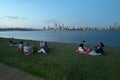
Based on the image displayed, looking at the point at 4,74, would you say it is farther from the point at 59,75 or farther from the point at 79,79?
the point at 79,79

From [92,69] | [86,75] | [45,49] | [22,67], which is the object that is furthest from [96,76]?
[45,49]

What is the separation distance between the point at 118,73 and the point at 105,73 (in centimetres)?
75

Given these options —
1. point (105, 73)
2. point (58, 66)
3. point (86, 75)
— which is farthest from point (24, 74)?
point (105, 73)

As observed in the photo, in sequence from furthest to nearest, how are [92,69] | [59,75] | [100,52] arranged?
[100,52]
[92,69]
[59,75]

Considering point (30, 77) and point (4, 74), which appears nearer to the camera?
point (30, 77)

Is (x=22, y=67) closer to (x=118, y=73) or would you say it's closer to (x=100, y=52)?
(x=118, y=73)

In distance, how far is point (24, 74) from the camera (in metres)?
9.94

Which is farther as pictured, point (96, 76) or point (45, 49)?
point (45, 49)

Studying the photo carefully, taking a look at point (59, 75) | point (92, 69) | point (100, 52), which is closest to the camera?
point (59, 75)

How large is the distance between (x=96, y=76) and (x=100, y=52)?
753 centimetres

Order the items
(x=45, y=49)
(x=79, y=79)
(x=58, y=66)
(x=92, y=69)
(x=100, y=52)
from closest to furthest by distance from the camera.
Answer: (x=79, y=79)
(x=92, y=69)
(x=58, y=66)
(x=100, y=52)
(x=45, y=49)

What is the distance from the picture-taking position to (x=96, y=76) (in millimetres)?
9406

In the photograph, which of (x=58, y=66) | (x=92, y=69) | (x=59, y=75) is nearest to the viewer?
(x=59, y=75)

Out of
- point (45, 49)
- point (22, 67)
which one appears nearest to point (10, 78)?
point (22, 67)
